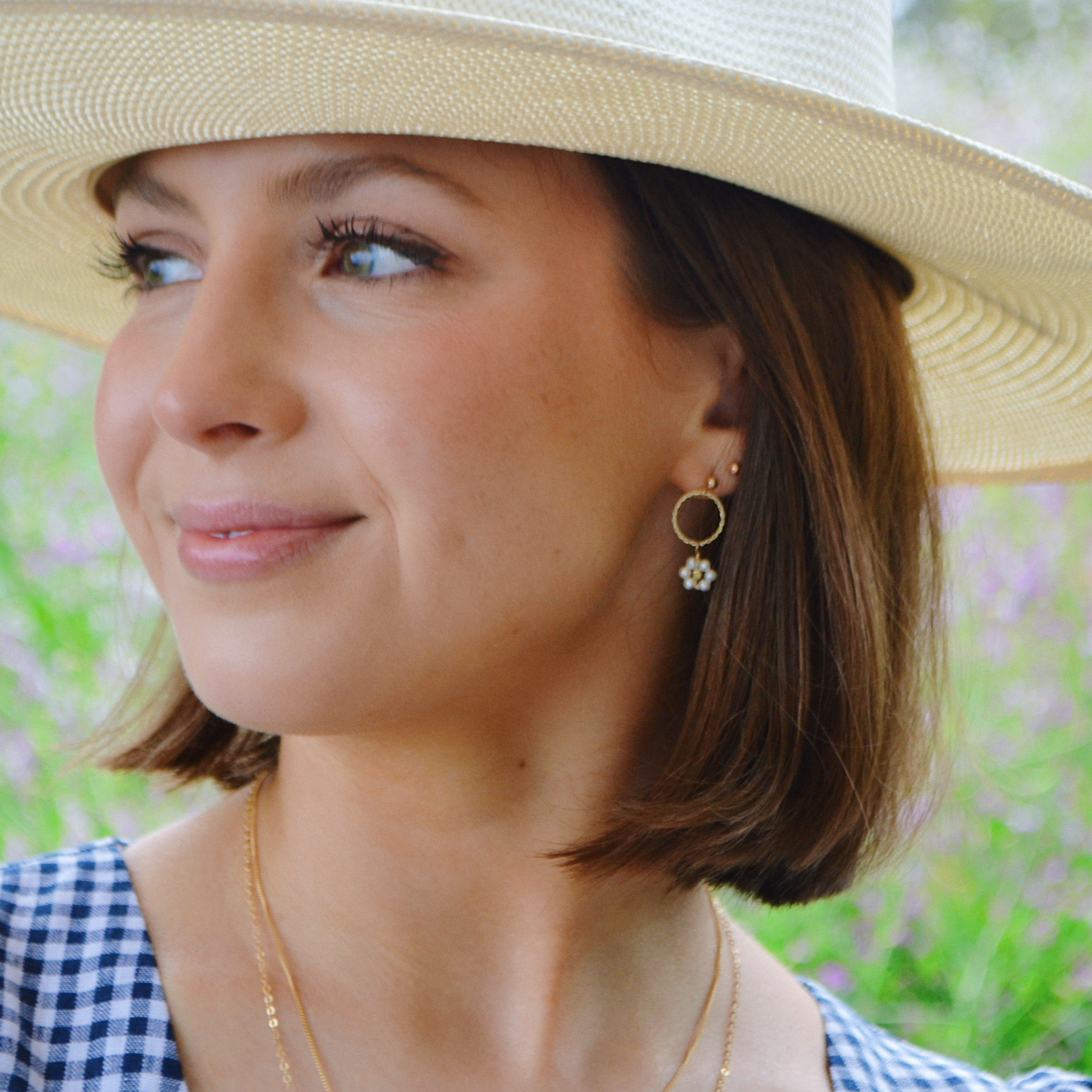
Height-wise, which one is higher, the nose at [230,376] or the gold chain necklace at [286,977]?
the nose at [230,376]

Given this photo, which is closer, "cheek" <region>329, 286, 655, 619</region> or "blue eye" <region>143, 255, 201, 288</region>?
"cheek" <region>329, 286, 655, 619</region>

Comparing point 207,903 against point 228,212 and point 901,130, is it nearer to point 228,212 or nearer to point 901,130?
point 228,212

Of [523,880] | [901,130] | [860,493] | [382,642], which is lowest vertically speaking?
[523,880]

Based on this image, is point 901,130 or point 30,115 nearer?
point 901,130

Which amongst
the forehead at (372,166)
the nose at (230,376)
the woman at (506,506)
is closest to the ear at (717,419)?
the woman at (506,506)

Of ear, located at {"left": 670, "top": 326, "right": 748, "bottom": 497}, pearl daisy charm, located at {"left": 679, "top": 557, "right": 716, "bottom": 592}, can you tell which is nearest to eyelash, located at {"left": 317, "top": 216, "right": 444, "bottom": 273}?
ear, located at {"left": 670, "top": 326, "right": 748, "bottom": 497}

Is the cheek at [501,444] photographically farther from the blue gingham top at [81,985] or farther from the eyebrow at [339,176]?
the blue gingham top at [81,985]

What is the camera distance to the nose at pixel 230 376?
1246 mm

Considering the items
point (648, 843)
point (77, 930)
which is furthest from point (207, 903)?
point (648, 843)

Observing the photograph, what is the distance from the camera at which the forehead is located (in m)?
1.26

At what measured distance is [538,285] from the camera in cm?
133

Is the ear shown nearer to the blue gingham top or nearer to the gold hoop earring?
A: the gold hoop earring

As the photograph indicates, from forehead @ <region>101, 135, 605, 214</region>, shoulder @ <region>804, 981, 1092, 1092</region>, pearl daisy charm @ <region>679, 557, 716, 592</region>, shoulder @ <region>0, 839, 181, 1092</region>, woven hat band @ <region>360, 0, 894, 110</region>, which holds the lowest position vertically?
shoulder @ <region>0, 839, 181, 1092</region>

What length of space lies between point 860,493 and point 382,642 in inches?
25.5
